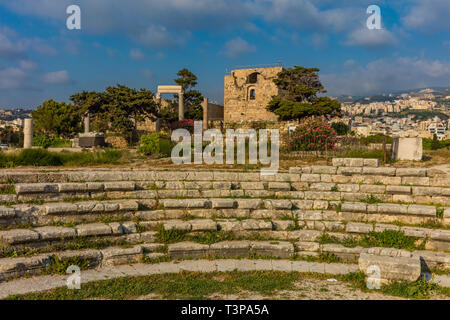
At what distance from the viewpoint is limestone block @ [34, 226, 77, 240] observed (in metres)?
6.59

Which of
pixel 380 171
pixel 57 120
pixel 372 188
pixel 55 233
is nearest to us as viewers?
pixel 55 233

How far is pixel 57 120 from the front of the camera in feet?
119

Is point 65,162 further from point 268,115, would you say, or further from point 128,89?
point 268,115

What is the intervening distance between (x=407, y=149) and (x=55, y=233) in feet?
38.5

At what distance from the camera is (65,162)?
43.2ft

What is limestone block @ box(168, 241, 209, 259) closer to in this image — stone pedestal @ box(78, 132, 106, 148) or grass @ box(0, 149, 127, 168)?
grass @ box(0, 149, 127, 168)

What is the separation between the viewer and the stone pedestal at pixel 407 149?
13359 millimetres

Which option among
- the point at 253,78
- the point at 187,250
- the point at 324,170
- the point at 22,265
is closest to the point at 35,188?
the point at 22,265

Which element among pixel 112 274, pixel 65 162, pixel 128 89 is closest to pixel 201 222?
pixel 112 274

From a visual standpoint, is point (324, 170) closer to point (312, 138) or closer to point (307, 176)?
point (307, 176)

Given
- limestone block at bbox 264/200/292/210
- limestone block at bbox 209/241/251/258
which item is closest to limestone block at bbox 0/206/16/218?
limestone block at bbox 209/241/251/258

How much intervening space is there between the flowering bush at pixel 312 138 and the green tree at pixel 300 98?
2226 cm

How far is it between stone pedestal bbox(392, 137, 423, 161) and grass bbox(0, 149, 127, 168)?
997cm

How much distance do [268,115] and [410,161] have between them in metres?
34.5
